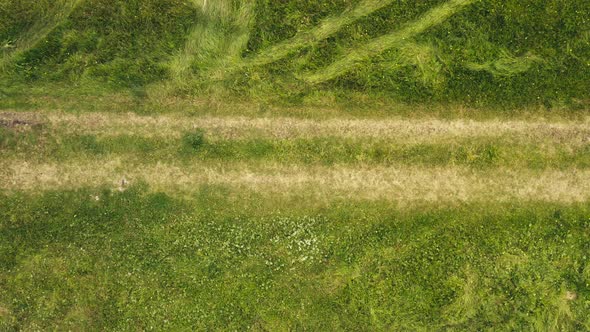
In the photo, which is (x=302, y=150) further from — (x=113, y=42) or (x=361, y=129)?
(x=113, y=42)

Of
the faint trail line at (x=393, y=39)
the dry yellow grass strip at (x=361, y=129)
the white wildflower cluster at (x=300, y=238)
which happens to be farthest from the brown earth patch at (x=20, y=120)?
the faint trail line at (x=393, y=39)

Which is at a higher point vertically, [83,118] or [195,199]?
[83,118]

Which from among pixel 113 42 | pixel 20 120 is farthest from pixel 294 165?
pixel 20 120

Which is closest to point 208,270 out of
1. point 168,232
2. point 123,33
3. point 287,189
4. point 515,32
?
point 168,232

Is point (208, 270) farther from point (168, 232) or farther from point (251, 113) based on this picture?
point (251, 113)

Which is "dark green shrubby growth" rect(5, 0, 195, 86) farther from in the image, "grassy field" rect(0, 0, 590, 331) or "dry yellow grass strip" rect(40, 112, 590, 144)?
"dry yellow grass strip" rect(40, 112, 590, 144)

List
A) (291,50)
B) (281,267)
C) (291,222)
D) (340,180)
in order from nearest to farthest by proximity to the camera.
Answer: (281,267) → (291,222) → (340,180) → (291,50)
